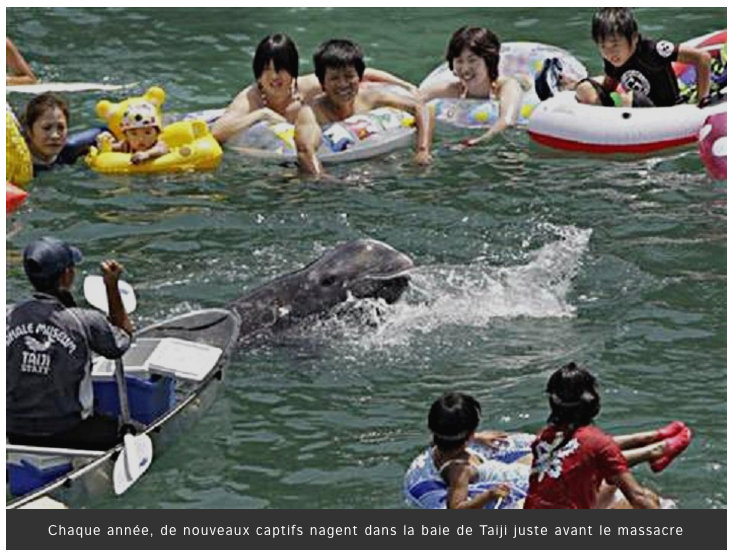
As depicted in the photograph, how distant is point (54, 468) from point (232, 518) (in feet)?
2.84

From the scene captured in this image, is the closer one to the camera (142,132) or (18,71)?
(142,132)

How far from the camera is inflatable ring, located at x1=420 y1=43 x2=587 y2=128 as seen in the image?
14117mm

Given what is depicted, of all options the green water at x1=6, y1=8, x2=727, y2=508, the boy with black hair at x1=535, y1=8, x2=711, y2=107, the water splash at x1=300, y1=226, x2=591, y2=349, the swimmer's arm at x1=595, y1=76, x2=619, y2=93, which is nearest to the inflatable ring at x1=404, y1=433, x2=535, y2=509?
the green water at x1=6, y1=8, x2=727, y2=508

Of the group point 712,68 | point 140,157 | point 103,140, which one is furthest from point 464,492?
point 712,68

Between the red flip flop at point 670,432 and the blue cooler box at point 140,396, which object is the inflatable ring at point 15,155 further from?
the red flip flop at point 670,432

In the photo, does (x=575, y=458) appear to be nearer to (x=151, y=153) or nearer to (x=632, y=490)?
(x=632, y=490)

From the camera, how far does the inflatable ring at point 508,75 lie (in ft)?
46.3

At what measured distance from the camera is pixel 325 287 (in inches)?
414

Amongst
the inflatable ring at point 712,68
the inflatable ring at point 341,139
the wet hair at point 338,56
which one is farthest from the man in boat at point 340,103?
the inflatable ring at point 712,68

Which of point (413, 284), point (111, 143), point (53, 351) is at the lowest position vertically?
point (413, 284)

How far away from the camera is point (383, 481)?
8727mm

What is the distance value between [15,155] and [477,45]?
3.54m
